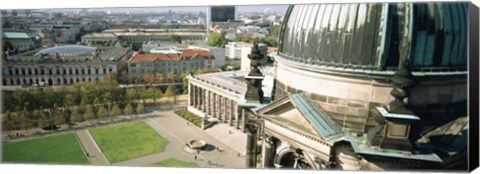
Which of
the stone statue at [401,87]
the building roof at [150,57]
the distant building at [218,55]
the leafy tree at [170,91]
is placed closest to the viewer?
the stone statue at [401,87]

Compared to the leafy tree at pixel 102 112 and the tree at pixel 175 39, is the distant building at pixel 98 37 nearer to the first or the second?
the tree at pixel 175 39

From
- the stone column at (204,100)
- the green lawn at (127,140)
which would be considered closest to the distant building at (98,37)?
the stone column at (204,100)

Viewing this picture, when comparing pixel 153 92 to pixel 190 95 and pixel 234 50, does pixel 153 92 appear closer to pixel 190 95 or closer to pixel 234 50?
pixel 190 95

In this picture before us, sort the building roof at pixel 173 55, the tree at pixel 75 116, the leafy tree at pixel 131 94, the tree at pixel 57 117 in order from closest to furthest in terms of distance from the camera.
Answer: the tree at pixel 57 117 < the tree at pixel 75 116 < the leafy tree at pixel 131 94 < the building roof at pixel 173 55

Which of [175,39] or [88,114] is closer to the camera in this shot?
[88,114]

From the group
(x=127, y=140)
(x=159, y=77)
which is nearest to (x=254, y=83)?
(x=127, y=140)

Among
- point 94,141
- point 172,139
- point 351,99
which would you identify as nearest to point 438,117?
point 351,99
